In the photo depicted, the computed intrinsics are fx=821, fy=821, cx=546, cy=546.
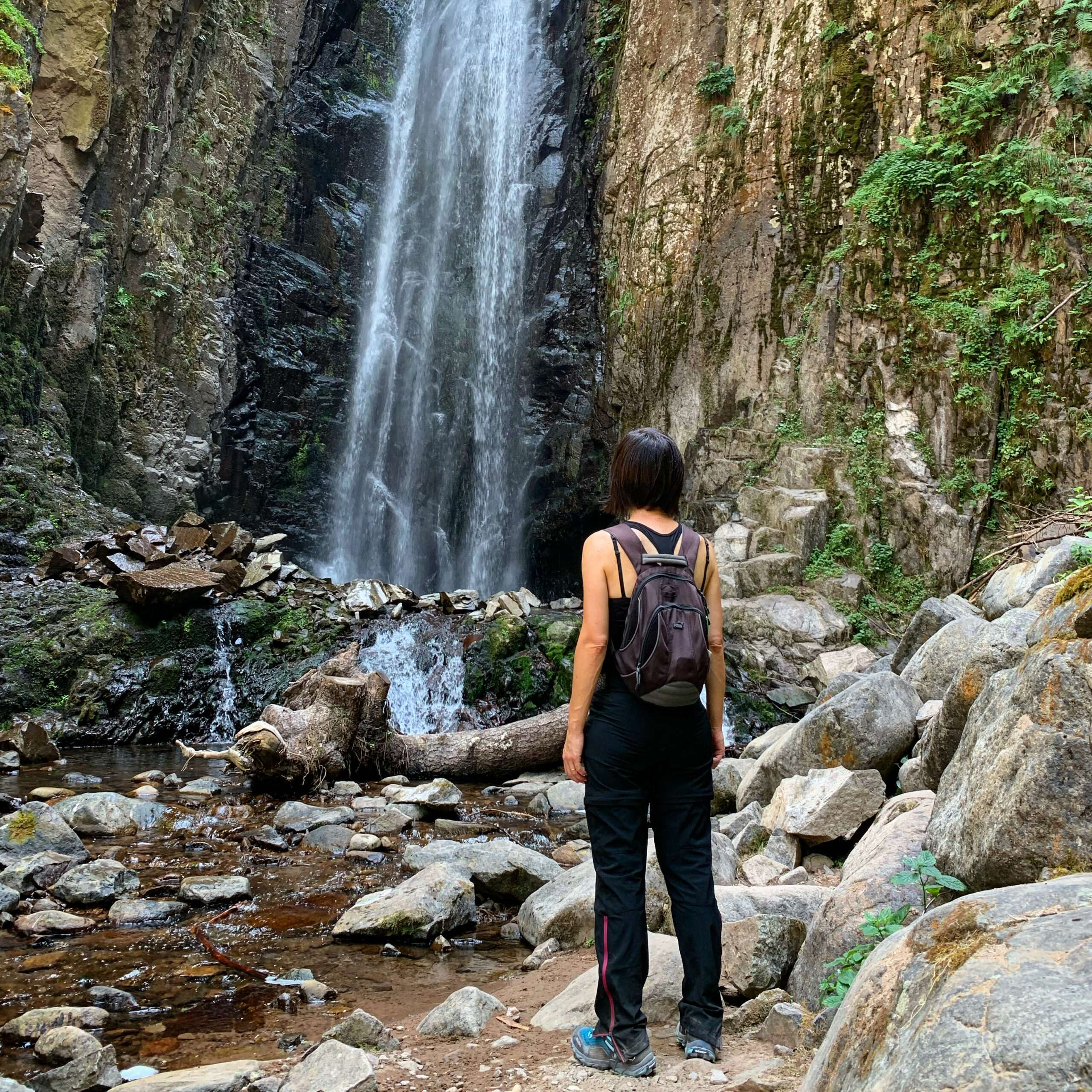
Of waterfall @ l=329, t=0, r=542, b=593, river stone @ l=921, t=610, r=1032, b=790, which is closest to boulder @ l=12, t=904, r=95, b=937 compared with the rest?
river stone @ l=921, t=610, r=1032, b=790

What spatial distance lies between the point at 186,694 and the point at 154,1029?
6.92m

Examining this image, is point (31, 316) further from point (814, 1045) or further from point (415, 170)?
point (814, 1045)

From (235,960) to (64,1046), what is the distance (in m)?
1.00

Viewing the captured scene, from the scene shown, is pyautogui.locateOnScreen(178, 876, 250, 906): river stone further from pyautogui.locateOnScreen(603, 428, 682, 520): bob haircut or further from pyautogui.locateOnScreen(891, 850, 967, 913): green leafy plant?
pyautogui.locateOnScreen(891, 850, 967, 913): green leafy plant

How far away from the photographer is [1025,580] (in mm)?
5715

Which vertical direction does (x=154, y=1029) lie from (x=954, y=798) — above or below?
below

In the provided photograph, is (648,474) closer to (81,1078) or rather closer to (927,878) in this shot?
(927,878)

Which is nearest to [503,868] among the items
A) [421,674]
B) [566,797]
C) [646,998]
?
[646,998]

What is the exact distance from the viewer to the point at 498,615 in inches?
425

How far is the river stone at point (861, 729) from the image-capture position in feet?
14.0

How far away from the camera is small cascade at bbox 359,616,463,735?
969 centimetres

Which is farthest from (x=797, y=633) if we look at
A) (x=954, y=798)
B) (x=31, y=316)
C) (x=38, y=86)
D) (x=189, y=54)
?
(x=189, y=54)

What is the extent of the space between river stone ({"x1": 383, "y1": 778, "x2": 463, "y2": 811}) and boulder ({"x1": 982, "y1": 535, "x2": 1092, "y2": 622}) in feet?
13.1

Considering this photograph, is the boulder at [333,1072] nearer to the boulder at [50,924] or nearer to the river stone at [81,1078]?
the river stone at [81,1078]
